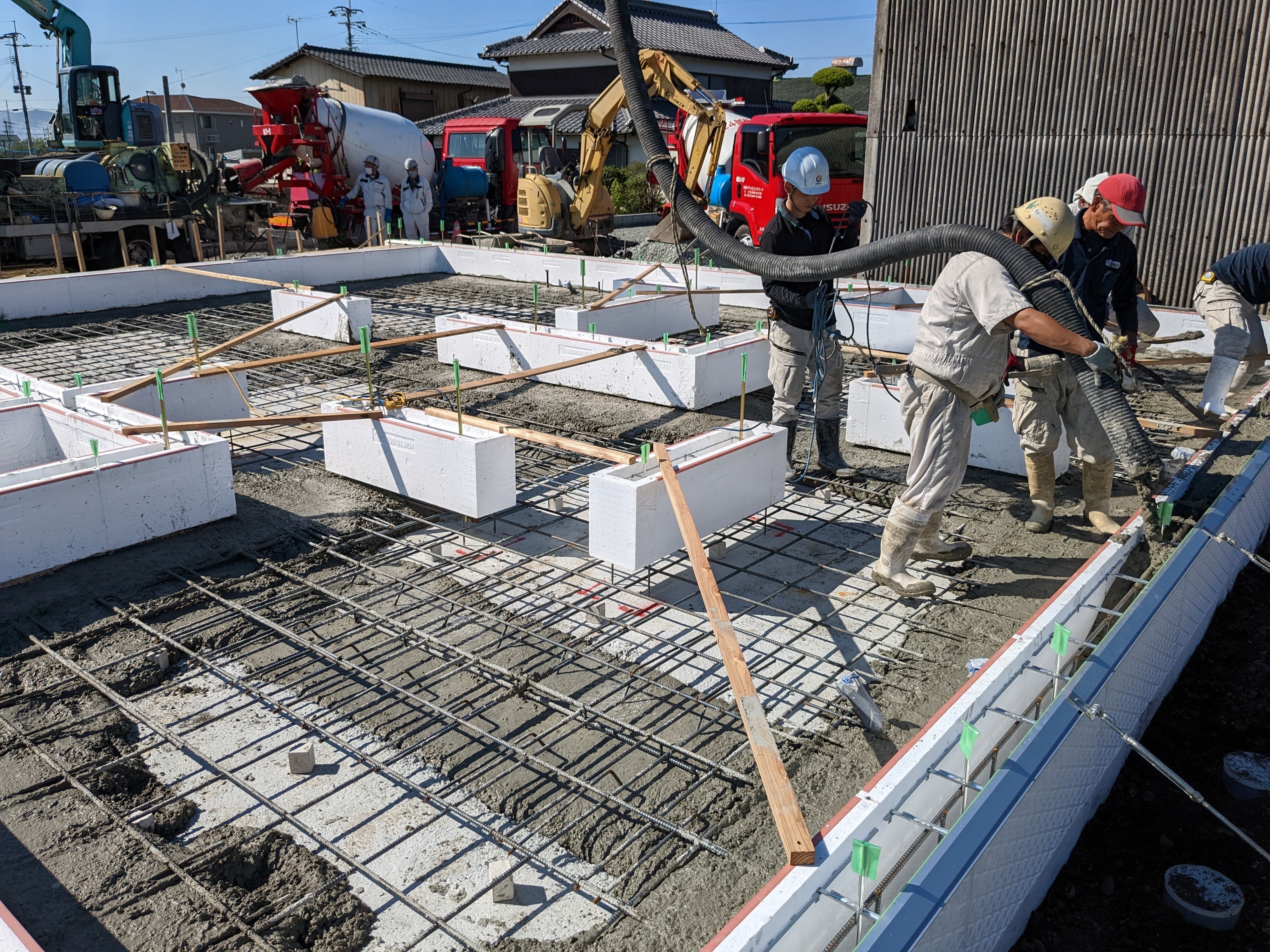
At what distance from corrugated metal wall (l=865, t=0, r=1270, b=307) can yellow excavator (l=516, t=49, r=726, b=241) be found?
221 cm

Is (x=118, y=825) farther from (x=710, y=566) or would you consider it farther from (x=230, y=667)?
(x=710, y=566)

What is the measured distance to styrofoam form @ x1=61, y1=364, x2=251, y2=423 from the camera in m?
6.60

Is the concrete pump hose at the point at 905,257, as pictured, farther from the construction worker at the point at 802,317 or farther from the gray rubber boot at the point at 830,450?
the gray rubber boot at the point at 830,450

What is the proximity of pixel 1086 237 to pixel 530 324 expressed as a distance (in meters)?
4.98

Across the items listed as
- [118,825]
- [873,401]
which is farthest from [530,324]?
[118,825]

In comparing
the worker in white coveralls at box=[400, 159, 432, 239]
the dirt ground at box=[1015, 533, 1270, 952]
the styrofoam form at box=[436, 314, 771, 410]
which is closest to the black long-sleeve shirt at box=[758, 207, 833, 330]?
the styrofoam form at box=[436, 314, 771, 410]

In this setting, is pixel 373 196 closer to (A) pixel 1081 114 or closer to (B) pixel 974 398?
(A) pixel 1081 114

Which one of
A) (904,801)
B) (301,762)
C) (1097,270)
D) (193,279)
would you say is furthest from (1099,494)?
(193,279)

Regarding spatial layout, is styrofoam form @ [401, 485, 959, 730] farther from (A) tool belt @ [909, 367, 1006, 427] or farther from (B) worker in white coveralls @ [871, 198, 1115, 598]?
(A) tool belt @ [909, 367, 1006, 427]

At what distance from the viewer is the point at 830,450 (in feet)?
20.1

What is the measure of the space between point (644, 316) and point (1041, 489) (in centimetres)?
547

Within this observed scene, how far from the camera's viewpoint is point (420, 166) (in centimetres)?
1881

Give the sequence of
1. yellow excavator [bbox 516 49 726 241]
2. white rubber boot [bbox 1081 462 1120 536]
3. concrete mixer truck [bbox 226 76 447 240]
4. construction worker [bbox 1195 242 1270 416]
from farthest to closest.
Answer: concrete mixer truck [bbox 226 76 447 240], yellow excavator [bbox 516 49 726 241], construction worker [bbox 1195 242 1270 416], white rubber boot [bbox 1081 462 1120 536]

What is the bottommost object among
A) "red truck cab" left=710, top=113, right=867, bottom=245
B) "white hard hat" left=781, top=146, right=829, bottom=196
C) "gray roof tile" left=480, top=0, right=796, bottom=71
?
"white hard hat" left=781, top=146, right=829, bottom=196
